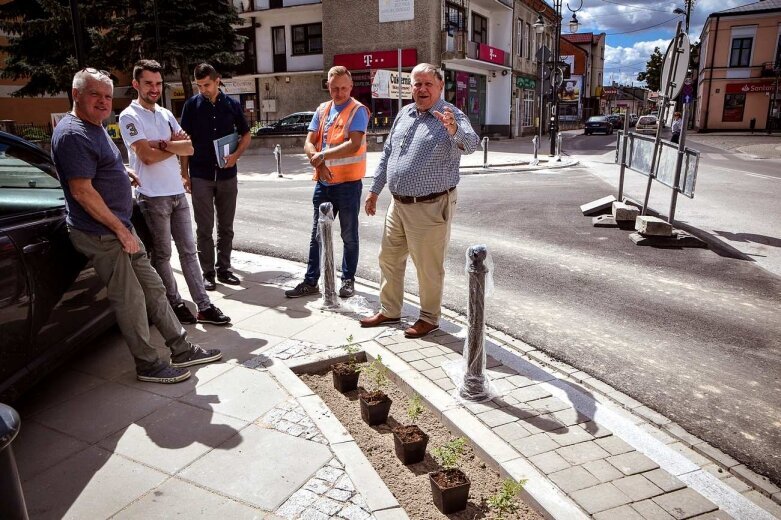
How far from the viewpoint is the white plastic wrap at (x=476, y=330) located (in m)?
3.52

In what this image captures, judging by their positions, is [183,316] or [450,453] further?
[183,316]

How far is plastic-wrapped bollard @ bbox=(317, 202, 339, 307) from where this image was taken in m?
5.35

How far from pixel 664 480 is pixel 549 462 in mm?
534

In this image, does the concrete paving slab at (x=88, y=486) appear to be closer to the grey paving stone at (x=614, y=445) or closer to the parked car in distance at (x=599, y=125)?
the grey paving stone at (x=614, y=445)

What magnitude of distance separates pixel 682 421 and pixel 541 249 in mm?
4606

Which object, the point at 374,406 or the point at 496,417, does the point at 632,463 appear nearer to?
the point at 496,417

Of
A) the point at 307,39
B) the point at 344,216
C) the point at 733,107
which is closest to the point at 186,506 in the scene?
the point at 344,216

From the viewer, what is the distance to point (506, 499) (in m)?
2.56

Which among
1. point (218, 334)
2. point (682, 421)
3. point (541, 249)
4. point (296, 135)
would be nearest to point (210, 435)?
point (218, 334)

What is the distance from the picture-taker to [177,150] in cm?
479

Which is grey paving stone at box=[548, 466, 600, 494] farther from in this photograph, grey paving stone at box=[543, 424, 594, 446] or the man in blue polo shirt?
the man in blue polo shirt

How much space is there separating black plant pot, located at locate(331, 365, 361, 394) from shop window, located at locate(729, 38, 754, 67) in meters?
56.4

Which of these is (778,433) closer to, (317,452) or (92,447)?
(317,452)

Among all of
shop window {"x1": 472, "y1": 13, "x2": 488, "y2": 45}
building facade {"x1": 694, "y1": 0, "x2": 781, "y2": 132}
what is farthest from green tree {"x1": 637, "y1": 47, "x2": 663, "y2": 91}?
shop window {"x1": 472, "y1": 13, "x2": 488, "y2": 45}
